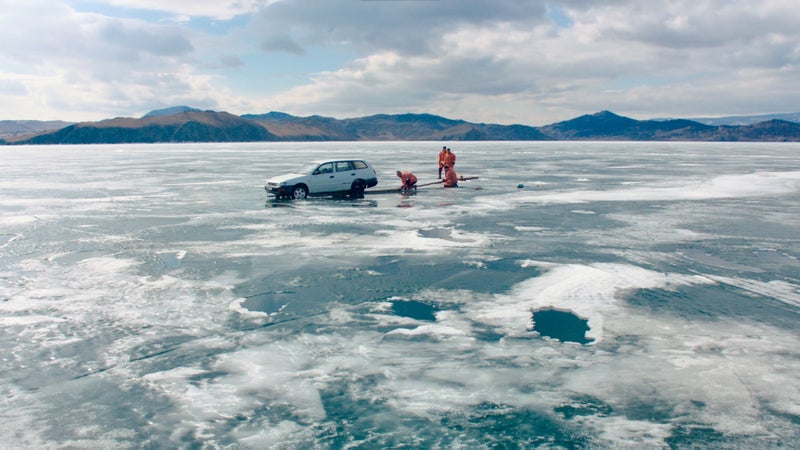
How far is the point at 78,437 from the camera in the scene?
537cm

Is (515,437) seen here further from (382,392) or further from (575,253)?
(575,253)

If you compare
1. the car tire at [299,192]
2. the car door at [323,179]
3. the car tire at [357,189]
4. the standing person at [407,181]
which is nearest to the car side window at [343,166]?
the car door at [323,179]

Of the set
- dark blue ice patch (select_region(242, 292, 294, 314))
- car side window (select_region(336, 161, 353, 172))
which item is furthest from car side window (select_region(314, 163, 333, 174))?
dark blue ice patch (select_region(242, 292, 294, 314))

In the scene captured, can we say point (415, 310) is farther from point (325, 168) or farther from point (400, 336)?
point (325, 168)

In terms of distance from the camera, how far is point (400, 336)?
317 inches

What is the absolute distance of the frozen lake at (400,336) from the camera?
5629 millimetres

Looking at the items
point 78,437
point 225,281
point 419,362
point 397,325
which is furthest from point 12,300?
point 419,362

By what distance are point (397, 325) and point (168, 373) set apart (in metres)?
3.21

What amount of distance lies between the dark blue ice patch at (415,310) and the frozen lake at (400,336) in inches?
2.3

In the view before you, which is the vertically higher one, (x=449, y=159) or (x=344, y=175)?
(x=449, y=159)

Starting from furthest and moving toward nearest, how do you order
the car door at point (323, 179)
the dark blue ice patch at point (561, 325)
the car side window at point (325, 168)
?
1. the car side window at point (325, 168)
2. the car door at point (323, 179)
3. the dark blue ice patch at point (561, 325)

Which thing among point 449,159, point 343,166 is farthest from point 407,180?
point 449,159

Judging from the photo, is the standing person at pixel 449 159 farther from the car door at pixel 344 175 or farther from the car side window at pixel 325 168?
the car side window at pixel 325 168

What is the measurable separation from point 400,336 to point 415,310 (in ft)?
4.07
